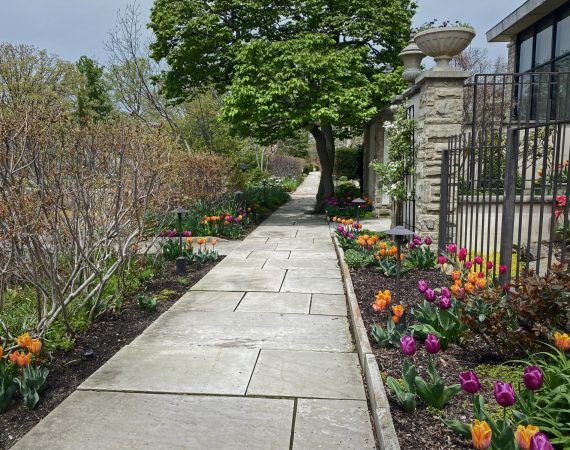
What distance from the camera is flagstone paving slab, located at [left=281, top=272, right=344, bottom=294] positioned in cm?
563

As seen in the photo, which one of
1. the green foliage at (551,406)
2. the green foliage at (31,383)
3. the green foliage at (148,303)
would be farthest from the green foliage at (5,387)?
the green foliage at (551,406)

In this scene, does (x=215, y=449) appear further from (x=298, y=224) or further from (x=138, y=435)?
(x=298, y=224)

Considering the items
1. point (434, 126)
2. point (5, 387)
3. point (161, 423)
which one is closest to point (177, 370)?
point (161, 423)

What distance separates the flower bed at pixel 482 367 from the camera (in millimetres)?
2111

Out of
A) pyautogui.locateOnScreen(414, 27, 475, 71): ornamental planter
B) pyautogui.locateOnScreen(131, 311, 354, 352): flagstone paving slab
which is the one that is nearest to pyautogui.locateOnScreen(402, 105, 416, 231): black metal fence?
pyautogui.locateOnScreen(414, 27, 475, 71): ornamental planter

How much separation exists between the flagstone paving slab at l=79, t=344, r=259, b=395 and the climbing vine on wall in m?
4.95

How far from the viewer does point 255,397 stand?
9.82 ft

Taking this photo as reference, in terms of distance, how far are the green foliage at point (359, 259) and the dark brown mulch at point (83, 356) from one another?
7.33 ft

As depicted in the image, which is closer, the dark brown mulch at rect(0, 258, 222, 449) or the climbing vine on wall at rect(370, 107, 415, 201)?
the dark brown mulch at rect(0, 258, 222, 449)

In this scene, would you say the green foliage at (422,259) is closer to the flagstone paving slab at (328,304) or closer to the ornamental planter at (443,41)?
the flagstone paving slab at (328,304)

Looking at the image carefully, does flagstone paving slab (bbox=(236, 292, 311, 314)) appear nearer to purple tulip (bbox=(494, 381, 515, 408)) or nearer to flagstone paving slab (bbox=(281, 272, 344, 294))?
flagstone paving slab (bbox=(281, 272, 344, 294))

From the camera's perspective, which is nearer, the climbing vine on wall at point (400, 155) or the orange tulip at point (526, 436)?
the orange tulip at point (526, 436)

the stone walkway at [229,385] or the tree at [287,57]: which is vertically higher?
the tree at [287,57]

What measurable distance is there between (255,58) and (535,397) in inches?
403
